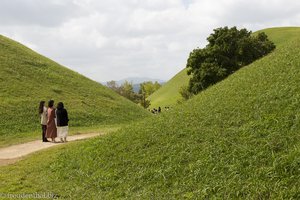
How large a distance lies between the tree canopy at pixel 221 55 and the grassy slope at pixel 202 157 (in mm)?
28512

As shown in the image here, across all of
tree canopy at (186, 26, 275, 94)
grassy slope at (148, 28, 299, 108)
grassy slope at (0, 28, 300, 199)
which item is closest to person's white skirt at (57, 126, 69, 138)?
grassy slope at (0, 28, 300, 199)

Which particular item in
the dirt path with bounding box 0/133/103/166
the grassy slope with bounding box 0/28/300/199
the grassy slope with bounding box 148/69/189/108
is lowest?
the dirt path with bounding box 0/133/103/166

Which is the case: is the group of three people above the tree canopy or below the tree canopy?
below

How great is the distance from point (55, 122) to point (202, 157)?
11820mm

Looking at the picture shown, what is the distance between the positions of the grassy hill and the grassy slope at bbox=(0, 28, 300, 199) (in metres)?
10.6

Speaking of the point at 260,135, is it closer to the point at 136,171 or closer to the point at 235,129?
the point at 235,129

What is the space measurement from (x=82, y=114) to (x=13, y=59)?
1495cm

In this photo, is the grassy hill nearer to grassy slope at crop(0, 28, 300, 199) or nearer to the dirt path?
the dirt path

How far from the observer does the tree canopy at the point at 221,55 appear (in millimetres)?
43594

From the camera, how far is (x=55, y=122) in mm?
19500

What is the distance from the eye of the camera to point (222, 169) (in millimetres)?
8461

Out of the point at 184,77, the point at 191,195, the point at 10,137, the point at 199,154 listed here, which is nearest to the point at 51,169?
the point at 199,154

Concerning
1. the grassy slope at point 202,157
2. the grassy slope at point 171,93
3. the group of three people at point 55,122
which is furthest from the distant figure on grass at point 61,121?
the grassy slope at point 171,93

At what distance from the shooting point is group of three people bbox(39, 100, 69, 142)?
62.7 feet
